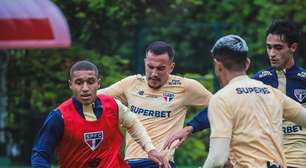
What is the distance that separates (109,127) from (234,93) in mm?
1860

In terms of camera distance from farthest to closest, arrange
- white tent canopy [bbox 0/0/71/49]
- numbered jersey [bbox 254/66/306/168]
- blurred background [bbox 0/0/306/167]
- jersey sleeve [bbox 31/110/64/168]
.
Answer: blurred background [bbox 0/0/306/167]
white tent canopy [bbox 0/0/71/49]
numbered jersey [bbox 254/66/306/168]
jersey sleeve [bbox 31/110/64/168]

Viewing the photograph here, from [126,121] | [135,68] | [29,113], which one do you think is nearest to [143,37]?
[135,68]

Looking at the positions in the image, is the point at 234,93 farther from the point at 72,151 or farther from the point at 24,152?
the point at 24,152

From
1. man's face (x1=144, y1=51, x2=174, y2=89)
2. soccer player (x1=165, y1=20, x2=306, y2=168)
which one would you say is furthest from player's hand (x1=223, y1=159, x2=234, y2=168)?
man's face (x1=144, y1=51, x2=174, y2=89)

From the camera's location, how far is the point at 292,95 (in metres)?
9.42

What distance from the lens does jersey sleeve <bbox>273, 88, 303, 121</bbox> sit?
25.1 ft

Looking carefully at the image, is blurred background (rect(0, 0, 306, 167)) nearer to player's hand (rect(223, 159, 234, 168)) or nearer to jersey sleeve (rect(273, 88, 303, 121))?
jersey sleeve (rect(273, 88, 303, 121))

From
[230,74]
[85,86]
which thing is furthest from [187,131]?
[230,74]

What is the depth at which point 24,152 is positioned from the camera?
711 inches

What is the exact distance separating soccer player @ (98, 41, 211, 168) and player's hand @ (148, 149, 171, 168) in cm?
84

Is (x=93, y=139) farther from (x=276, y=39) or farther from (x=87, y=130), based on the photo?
(x=276, y=39)

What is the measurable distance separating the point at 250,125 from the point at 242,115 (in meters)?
0.09

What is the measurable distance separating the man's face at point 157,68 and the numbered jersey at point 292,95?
0.99 meters

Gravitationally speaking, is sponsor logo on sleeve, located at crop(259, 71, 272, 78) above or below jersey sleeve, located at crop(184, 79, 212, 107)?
above
